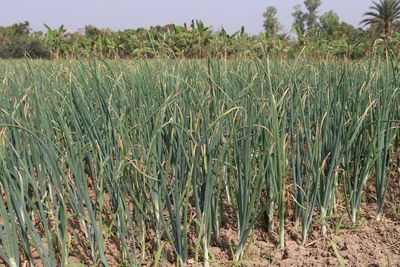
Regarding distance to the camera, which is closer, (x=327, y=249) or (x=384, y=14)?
(x=327, y=249)

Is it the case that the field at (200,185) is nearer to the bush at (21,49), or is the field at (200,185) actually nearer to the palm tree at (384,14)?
the bush at (21,49)

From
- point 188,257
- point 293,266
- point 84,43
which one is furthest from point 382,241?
point 84,43

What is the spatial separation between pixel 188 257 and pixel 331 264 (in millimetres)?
469

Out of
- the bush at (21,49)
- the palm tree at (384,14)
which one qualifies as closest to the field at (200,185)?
the bush at (21,49)

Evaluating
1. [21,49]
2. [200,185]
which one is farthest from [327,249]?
[21,49]

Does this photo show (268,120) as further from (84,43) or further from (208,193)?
(84,43)

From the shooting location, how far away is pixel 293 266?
1292 mm

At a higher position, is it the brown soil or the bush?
the bush

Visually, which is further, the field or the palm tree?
the palm tree

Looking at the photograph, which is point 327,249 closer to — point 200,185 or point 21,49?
point 200,185

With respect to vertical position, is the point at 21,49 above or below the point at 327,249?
above

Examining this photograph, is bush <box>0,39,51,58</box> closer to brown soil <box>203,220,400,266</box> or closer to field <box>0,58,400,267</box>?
field <box>0,58,400,267</box>

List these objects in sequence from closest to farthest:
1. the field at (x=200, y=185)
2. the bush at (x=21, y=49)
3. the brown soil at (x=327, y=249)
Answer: the field at (x=200, y=185)
the brown soil at (x=327, y=249)
the bush at (x=21, y=49)

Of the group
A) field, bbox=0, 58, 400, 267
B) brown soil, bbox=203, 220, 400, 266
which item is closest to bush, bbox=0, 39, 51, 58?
field, bbox=0, 58, 400, 267
